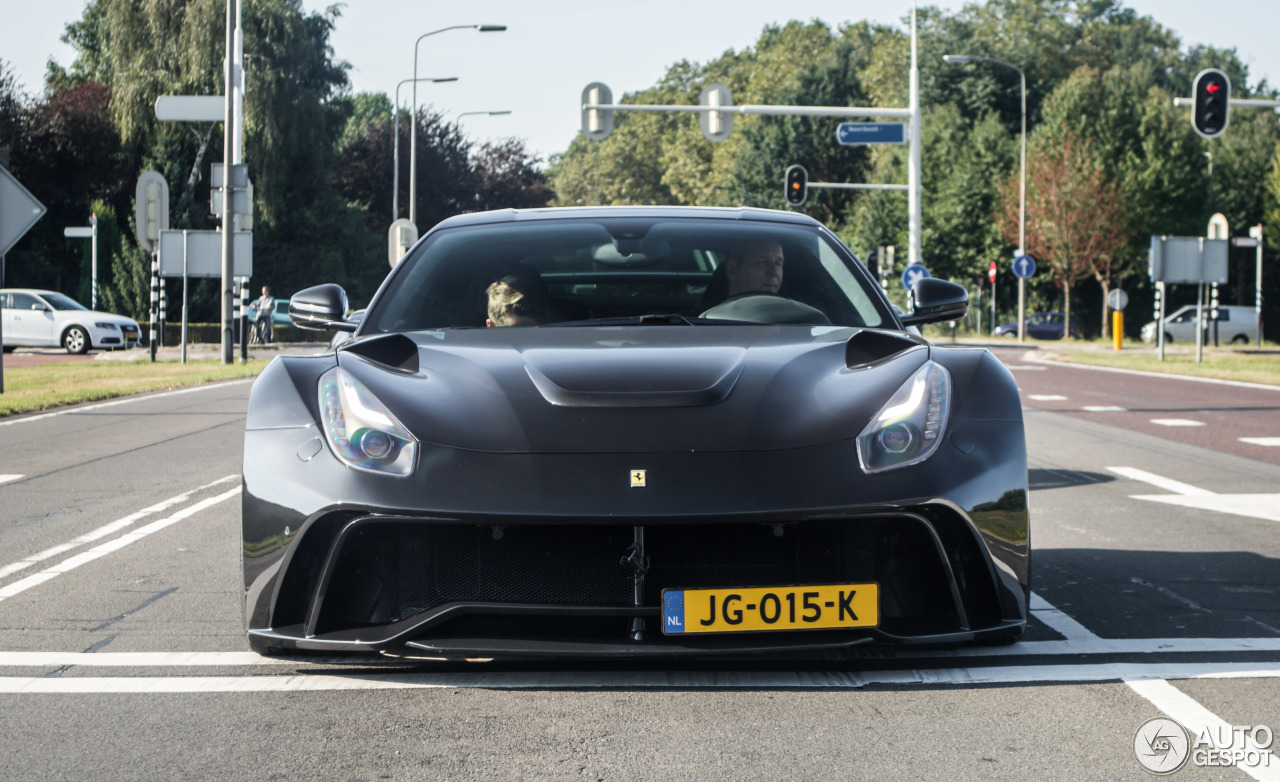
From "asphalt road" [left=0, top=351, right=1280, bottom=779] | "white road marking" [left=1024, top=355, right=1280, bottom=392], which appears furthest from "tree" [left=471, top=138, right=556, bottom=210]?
"asphalt road" [left=0, top=351, right=1280, bottom=779]

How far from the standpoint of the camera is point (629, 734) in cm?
347

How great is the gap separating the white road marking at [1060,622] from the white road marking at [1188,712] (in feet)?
1.85

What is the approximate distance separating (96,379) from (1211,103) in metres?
17.9

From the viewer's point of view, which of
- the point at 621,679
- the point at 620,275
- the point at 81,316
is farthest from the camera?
the point at 81,316

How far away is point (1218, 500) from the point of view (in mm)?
8336

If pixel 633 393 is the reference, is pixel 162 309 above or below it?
above

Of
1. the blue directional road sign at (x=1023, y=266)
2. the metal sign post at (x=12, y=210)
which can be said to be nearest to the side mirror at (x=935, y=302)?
the metal sign post at (x=12, y=210)

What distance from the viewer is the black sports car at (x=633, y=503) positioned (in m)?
3.44

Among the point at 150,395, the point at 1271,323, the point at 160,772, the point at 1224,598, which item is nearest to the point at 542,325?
→ the point at 160,772

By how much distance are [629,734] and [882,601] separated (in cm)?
72

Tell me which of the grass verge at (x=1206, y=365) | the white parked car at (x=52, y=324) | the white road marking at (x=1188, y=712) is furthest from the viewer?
the white parked car at (x=52, y=324)

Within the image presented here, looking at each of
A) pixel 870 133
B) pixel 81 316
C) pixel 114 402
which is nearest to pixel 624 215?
pixel 114 402

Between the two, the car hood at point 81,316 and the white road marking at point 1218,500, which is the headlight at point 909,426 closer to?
the white road marking at point 1218,500

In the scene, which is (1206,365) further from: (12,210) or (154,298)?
(12,210)
